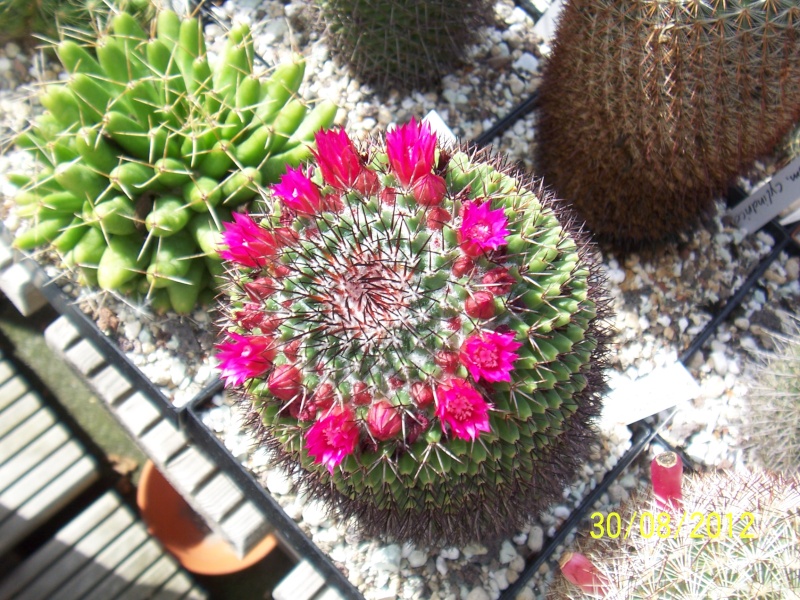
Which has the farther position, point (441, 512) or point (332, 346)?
point (441, 512)

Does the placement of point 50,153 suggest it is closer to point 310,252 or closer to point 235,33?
point 235,33

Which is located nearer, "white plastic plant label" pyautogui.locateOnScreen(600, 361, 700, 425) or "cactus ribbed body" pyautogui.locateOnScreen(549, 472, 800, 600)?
"cactus ribbed body" pyautogui.locateOnScreen(549, 472, 800, 600)

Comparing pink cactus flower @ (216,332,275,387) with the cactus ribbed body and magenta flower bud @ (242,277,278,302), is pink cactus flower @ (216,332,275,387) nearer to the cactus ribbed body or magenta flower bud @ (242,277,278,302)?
magenta flower bud @ (242,277,278,302)

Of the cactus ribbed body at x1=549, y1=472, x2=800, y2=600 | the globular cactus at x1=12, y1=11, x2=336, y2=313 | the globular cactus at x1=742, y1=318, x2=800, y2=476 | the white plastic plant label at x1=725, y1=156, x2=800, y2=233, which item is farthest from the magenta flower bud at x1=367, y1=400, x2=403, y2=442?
the white plastic plant label at x1=725, y1=156, x2=800, y2=233

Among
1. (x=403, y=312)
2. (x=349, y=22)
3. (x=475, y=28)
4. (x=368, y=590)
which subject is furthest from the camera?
(x=475, y=28)

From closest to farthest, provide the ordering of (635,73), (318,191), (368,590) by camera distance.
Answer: (318,191) → (635,73) → (368,590)

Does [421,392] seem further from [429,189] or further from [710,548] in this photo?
[710,548]

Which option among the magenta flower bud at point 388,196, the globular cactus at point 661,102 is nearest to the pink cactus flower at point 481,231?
the magenta flower bud at point 388,196

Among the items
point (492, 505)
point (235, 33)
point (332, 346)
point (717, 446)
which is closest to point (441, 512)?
point (492, 505)
